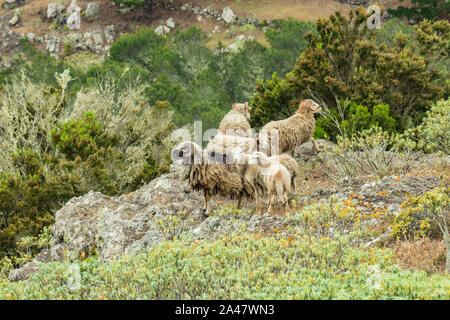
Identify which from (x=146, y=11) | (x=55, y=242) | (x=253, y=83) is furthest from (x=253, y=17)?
(x=55, y=242)

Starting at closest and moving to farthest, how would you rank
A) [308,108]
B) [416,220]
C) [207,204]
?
[416,220], [207,204], [308,108]

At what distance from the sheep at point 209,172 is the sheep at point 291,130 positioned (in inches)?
69.2

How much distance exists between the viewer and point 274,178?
8.77m

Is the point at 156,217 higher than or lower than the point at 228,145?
lower

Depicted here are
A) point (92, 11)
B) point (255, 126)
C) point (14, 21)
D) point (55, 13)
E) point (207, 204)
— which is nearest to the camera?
point (207, 204)

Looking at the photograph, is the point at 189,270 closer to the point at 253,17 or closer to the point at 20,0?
the point at 253,17

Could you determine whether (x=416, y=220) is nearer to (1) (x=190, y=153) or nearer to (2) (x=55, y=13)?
(1) (x=190, y=153)

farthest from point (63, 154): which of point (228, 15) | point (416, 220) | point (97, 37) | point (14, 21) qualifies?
point (14, 21)

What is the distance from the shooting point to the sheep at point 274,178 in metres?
8.77

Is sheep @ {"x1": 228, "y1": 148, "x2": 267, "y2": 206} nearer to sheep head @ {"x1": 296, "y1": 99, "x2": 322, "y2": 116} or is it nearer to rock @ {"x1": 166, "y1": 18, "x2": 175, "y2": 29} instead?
sheep head @ {"x1": 296, "y1": 99, "x2": 322, "y2": 116}

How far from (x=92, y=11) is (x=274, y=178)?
64.3 metres

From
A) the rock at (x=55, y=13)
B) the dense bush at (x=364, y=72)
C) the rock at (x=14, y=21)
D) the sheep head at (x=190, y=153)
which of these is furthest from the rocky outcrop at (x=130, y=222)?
the rock at (x=14, y=21)

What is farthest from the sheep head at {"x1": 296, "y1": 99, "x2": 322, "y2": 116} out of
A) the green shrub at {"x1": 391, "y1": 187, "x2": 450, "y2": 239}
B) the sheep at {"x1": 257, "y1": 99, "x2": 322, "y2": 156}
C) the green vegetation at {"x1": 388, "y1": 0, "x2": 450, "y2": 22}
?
the green vegetation at {"x1": 388, "y1": 0, "x2": 450, "y2": 22}

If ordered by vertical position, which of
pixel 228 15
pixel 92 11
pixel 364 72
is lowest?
pixel 228 15
